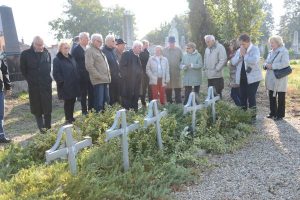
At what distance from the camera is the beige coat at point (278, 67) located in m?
7.24

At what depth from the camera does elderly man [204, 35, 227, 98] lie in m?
7.97

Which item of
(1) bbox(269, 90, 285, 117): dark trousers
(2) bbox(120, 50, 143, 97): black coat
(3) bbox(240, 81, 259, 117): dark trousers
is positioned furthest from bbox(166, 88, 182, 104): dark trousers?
(1) bbox(269, 90, 285, 117): dark trousers

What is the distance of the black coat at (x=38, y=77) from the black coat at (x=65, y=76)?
0.73 ft

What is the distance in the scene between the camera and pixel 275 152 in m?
5.61

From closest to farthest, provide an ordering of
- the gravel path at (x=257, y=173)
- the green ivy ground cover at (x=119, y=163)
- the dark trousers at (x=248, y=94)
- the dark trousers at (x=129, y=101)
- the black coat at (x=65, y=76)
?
the green ivy ground cover at (x=119, y=163)
the gravel path at (x=257, y=173)
the black coat at (x=65, y=76)
the dark trousers at (x=248, y=94)
the dark trousers at (x=129, y=101)

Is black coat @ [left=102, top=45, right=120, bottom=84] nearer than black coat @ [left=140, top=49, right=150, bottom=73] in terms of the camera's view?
Yes

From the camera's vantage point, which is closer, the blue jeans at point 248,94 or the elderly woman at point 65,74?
the elderly woman at point 65,74

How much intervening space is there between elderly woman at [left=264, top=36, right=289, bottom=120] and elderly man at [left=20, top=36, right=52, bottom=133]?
413 cm

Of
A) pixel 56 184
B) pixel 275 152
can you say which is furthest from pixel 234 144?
pixel 56 184

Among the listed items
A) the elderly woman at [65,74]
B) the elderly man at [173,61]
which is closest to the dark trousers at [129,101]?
the elderly woman at [65,74]

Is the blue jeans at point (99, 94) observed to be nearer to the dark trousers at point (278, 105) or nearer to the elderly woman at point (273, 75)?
the elderly woman at point (273, 75)

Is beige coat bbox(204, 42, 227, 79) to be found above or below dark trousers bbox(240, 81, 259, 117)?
above

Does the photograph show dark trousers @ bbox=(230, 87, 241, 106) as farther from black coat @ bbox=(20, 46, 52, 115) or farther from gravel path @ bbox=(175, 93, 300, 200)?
black coat @ bbox=(20, 46, 52, 115)

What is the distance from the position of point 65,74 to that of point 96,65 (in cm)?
59
